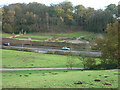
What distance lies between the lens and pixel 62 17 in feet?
329

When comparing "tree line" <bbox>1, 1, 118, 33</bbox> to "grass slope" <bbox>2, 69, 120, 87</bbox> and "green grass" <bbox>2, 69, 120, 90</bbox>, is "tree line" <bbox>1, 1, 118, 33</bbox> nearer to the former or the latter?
"grass slope" <bbox>2, 69, 120, 87</bbox>

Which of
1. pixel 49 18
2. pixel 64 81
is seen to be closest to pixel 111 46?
pixel 64 81

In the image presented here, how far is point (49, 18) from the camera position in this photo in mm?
95812

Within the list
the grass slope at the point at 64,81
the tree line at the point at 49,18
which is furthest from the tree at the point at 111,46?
the tree line at the point at 49,18

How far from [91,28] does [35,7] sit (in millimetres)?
42598

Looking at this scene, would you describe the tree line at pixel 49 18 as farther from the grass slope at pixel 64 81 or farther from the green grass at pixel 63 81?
the green grass at pixel 63 81

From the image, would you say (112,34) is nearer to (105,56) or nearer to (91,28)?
(105,56)

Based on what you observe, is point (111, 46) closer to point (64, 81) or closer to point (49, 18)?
point (64, 81)

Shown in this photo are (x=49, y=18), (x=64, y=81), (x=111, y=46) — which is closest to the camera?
(x=64, y=81)

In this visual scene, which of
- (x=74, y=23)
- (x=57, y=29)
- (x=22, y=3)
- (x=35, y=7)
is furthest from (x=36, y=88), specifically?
(x=22, y=3)

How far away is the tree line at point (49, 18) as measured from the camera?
8681 centimetres

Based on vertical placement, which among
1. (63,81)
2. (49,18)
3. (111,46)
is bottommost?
(63,81)

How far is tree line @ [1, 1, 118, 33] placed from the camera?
8681cm

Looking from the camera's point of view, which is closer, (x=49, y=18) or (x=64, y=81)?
(x=64, y=81)
